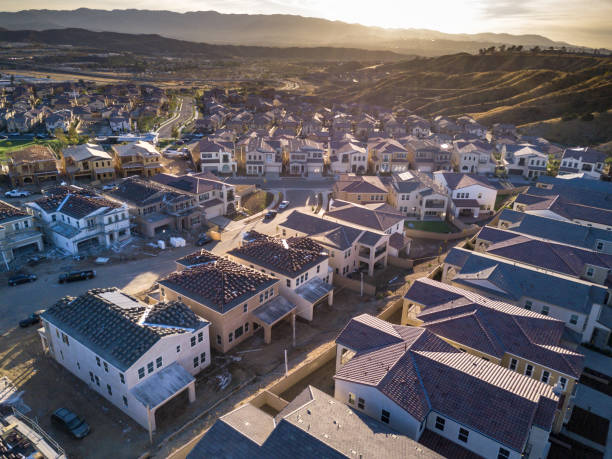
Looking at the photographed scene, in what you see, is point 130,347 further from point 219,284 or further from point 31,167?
point 31,167

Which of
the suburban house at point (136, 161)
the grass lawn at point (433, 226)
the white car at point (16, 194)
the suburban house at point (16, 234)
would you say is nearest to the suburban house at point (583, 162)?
the grass lawn at point (433, 226)

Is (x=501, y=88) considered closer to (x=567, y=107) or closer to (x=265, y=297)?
(x=567, y=107)

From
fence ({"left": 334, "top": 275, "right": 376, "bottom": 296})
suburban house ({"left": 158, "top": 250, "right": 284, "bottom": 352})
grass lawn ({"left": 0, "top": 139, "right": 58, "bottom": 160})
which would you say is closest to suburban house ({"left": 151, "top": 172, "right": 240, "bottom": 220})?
suburban house ({"left": 158, "top": 250, "right": 284, "bottom": 352})

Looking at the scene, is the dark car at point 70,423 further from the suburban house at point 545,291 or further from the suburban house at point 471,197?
the suburban house at point 471,197

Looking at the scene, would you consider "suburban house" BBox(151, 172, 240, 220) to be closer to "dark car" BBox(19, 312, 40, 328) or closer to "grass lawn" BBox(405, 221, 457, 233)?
"dark car" BBox(19, 312, 40, 328)

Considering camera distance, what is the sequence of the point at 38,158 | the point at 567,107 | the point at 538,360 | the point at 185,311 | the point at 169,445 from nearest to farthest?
the point at 169,445 → the point at 538,360 → the point at 185,311 → the point at 38,158 → the point at 567,107

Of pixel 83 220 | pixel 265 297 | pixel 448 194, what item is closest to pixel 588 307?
pixel 265 297
